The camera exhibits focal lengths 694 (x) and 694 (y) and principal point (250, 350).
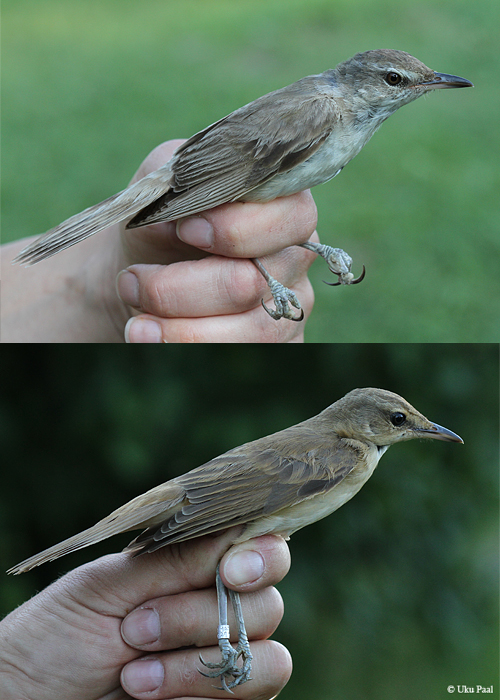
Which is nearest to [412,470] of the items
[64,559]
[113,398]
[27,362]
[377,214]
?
[113,398]

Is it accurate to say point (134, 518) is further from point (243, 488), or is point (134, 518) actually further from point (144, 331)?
point (144, 331)

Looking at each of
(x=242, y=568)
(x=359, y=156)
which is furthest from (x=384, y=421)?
(x=359, y=156)

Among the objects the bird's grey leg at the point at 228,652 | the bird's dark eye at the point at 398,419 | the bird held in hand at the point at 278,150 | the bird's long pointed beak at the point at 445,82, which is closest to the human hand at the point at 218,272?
the bird held in hand at the point at 278,150

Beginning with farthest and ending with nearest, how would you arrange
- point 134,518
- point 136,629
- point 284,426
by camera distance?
point 284,426, point 136,629, point 134,518

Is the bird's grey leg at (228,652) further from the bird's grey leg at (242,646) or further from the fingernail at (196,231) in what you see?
the fingernail at (196,231)

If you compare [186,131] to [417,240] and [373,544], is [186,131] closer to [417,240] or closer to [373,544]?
[417,240]

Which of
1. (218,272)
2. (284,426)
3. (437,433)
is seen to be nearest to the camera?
(437,433)
